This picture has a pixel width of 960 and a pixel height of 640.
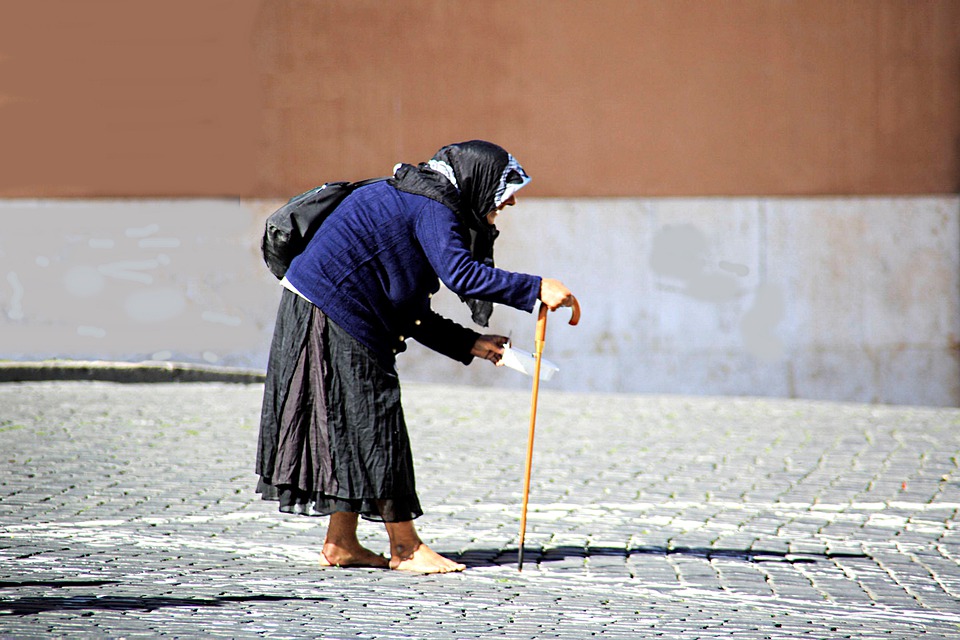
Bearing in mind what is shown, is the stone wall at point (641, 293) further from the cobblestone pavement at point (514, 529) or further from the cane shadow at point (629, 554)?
the cane shadow at point (629, 554)

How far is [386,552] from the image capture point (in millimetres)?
5832

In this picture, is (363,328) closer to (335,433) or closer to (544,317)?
(335,433)

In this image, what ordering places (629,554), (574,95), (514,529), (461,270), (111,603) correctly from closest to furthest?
(111,603) < (461,270) < (629,554) < (514,529) < (574,95)

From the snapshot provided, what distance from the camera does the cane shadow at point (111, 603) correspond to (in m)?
4.42

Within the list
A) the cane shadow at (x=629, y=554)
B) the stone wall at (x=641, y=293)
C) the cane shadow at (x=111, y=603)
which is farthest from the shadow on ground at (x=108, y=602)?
the stone wall at (x=641, y=293)

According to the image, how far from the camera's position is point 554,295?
16.5ft

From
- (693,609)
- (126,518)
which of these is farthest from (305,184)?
(693,609)

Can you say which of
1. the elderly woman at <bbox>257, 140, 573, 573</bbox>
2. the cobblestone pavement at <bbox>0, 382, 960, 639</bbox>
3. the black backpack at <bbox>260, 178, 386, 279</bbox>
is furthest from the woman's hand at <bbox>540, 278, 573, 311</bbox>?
the cobblestone pavement at <bbox>0, 382, 960, 639</bbox>

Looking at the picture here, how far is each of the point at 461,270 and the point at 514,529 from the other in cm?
169

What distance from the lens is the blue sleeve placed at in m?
5.01

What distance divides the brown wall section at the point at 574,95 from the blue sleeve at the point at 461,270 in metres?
6.79

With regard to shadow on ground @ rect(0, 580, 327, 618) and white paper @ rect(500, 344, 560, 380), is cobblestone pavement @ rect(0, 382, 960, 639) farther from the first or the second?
white paper @ rect(500, 344, 560, 380)

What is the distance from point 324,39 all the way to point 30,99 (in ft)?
8.07

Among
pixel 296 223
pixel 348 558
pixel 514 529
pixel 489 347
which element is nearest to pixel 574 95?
pixel 514 529
